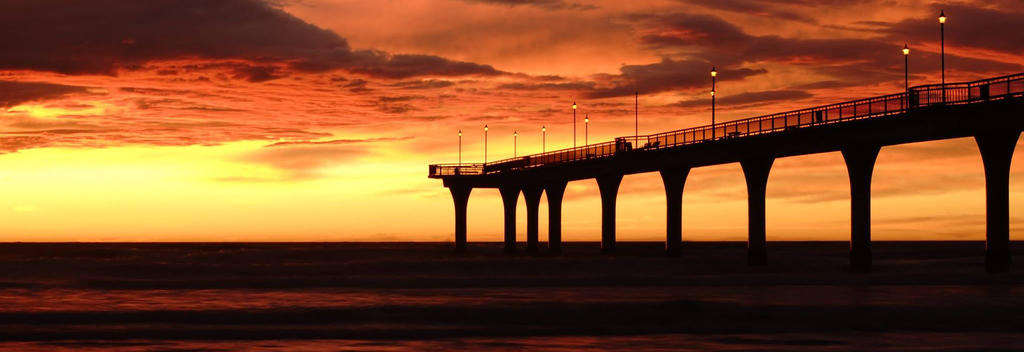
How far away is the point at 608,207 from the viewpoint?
107 metres

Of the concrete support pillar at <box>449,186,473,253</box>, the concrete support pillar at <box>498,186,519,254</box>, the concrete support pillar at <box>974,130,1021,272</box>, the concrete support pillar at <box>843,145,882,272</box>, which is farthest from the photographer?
the concrete support pillar at <box>449,186,473,253</box>

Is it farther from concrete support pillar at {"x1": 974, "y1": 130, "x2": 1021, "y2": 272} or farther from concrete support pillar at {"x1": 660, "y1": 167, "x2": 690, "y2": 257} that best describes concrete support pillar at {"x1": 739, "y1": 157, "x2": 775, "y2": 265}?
concrete support pillar at {"x1": 974, "y1": 130, "x2": 1021, "y2": 272}

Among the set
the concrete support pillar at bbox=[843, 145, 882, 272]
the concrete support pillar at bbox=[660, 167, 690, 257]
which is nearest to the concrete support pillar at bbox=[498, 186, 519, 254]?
the concrete support pillar at bbox=[660, 167, 690, 257]

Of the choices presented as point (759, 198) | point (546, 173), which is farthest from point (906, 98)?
point (546, 173)

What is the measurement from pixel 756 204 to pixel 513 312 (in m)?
41.6

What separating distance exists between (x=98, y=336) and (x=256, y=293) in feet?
57.3

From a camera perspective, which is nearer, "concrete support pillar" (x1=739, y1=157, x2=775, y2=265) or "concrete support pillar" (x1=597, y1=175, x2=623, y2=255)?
"concrete support pillar" (x1=739, y1=157, x2=775, y2=265)

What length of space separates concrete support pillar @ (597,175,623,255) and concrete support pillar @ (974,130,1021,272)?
47.2 m

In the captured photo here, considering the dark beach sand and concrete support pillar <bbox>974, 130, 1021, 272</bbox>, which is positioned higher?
concrete support pillar <bbox>974, 130, 1021, 272</bbox>

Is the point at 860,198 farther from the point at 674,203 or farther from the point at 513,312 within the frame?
the point at 513,312

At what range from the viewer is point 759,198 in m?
78.1

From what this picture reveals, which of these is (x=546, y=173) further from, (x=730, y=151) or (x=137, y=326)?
(x=137, y=326)

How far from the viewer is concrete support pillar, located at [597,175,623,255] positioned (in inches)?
4114

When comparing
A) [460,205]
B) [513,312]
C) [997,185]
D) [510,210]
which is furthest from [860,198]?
[460,205]
